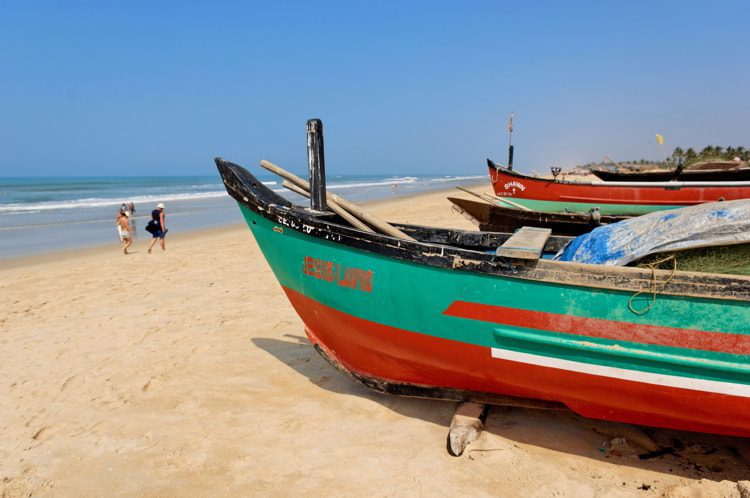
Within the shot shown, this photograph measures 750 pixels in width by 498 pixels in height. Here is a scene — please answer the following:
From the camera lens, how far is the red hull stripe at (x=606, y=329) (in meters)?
2.50

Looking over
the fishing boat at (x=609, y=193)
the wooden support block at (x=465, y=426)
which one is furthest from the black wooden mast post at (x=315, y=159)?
the fishing boat at (x=609, y=193)

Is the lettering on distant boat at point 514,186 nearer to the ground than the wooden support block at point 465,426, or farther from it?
farther from it

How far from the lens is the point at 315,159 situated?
374 cm

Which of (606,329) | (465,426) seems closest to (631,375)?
(606,329)

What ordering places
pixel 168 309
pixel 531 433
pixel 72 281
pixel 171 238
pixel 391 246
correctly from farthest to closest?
1. pixel 171 238
2. pixel 72 281
3. pixel 168 309
4. pixel 531 433
5. pixel 391 246

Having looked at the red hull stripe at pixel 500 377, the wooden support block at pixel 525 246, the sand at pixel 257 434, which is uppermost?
the wooden support block at pixel 525 246

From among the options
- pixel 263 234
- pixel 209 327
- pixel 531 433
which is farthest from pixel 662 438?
pixel 209 327

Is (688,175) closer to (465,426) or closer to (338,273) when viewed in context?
(465,426)

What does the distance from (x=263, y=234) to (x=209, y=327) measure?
2.46 metres

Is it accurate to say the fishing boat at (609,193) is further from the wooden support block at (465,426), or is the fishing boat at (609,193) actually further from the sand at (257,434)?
the wooden support block at (465,426)

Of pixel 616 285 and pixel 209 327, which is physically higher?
pixel 616 285

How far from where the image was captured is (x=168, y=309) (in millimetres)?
6621

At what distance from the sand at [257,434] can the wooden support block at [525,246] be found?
52.4 inches

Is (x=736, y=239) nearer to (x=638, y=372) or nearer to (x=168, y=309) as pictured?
(x=638, y=372)
